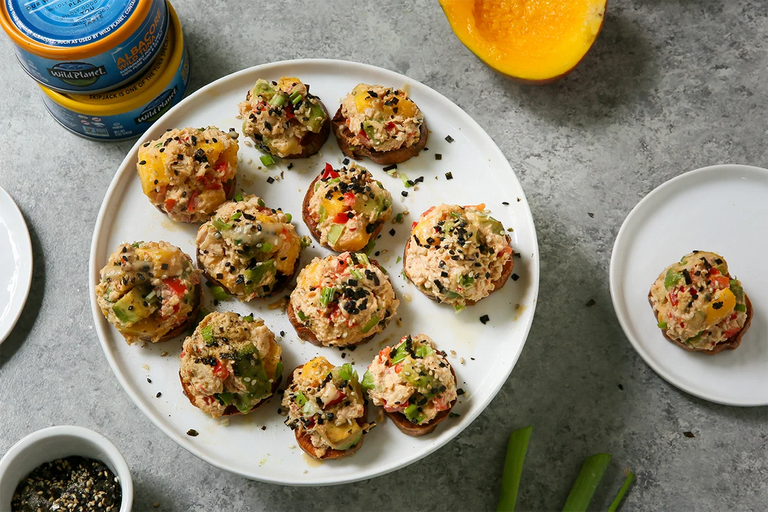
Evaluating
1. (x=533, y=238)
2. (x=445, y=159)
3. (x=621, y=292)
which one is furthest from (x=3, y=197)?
(x=621, y=292)

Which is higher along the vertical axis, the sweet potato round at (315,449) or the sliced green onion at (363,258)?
the sliced green onion at (363,258)

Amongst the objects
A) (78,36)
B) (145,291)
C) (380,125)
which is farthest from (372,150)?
(78,36)

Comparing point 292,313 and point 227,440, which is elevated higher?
point 292,313

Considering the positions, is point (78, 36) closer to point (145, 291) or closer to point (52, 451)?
point (145, 291)

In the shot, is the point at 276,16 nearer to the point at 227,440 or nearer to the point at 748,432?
the point at 227,440

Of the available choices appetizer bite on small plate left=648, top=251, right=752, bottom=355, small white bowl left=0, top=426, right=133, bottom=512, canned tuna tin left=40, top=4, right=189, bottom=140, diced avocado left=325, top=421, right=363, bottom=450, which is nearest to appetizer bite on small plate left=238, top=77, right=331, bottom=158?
canned tuna tin left=40, top=4, right=189, bottom=140

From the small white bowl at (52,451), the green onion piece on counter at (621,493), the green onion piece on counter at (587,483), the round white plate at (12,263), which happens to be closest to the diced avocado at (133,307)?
the small white bowl at (52,451)

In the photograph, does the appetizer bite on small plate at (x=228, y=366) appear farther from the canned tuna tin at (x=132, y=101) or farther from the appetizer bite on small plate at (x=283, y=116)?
the canned tuna tin at (x=132, y=101)

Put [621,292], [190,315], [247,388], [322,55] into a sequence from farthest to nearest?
[322,55]
[621,292]
[190,315]
[247,388]
